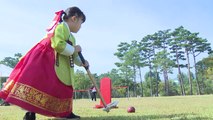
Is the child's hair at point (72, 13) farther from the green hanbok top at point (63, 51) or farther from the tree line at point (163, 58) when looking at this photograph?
the tree line at point (163, 58)

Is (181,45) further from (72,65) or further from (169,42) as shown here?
(72,65)

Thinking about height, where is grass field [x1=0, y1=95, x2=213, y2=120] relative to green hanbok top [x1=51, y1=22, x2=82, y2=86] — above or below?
below

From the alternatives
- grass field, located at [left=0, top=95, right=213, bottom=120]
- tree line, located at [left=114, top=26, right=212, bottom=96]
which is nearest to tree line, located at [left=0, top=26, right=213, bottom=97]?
tree line, located at [left=114, top=26, right=212, bottom=96]

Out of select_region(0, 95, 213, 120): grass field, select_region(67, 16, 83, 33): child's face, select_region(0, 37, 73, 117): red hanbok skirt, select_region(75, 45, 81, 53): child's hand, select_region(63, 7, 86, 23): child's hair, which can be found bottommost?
select_region(0, 95, 213, 120): grass field

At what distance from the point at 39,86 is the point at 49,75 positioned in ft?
0.67

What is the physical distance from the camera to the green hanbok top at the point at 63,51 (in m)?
4.32

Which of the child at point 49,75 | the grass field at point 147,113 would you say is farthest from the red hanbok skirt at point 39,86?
the grass field at point 147,113

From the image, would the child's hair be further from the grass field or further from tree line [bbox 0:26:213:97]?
tree line [bbox 0:26:213:97]

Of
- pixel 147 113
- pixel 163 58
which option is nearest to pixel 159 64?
pixel 163 58

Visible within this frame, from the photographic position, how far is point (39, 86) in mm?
4195

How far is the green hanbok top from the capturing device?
4320 millimetres

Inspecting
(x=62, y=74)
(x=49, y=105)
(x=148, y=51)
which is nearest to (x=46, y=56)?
(x=62, y=74)

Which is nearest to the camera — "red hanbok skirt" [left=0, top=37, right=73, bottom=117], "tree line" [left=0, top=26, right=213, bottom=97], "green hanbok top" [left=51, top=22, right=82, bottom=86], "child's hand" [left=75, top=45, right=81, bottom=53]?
"red hanbok skirt" [left=0, top=37, right=73, bottom=117]

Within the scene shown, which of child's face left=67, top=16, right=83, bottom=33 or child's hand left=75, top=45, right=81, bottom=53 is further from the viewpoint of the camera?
child's face left=67, top=16, right=83, bottom=33
